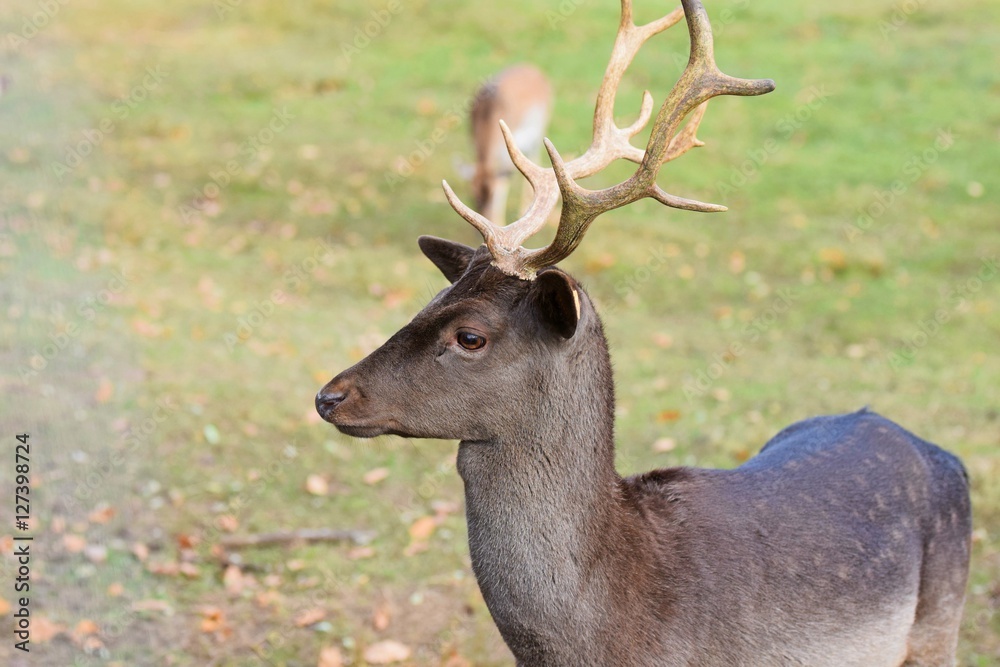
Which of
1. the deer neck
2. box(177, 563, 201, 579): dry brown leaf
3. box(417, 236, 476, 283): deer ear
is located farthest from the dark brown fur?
box(177, 563, 201, 579): dry brown leaf

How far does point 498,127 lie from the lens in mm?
12836

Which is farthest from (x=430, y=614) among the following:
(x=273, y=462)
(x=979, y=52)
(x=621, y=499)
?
(x=979, y=52)

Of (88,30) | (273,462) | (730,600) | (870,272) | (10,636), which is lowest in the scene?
(88,30)

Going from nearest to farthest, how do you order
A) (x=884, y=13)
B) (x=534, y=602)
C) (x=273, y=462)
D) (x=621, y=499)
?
1. (x=534, y=602)
2. (x=621, y=499)
3. (x=273, y=462)
4. (x=884, y=13)

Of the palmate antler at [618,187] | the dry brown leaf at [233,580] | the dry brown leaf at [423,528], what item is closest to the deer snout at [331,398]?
the palmate antler at [618,187]

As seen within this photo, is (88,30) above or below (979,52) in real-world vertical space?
below

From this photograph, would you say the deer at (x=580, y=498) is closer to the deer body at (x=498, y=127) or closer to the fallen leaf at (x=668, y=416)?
the fallen leaf at (x=668, y=416)

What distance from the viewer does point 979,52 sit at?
16.7 metres

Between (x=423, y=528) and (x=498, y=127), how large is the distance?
7438 millimetres

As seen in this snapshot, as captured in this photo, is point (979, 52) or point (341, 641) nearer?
point (341, 641)

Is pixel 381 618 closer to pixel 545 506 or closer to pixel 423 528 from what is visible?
pixel 423 528

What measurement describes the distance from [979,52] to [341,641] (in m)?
15.4

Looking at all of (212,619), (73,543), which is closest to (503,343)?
(212,619)

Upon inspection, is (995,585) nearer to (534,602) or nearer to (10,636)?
(534,602)
